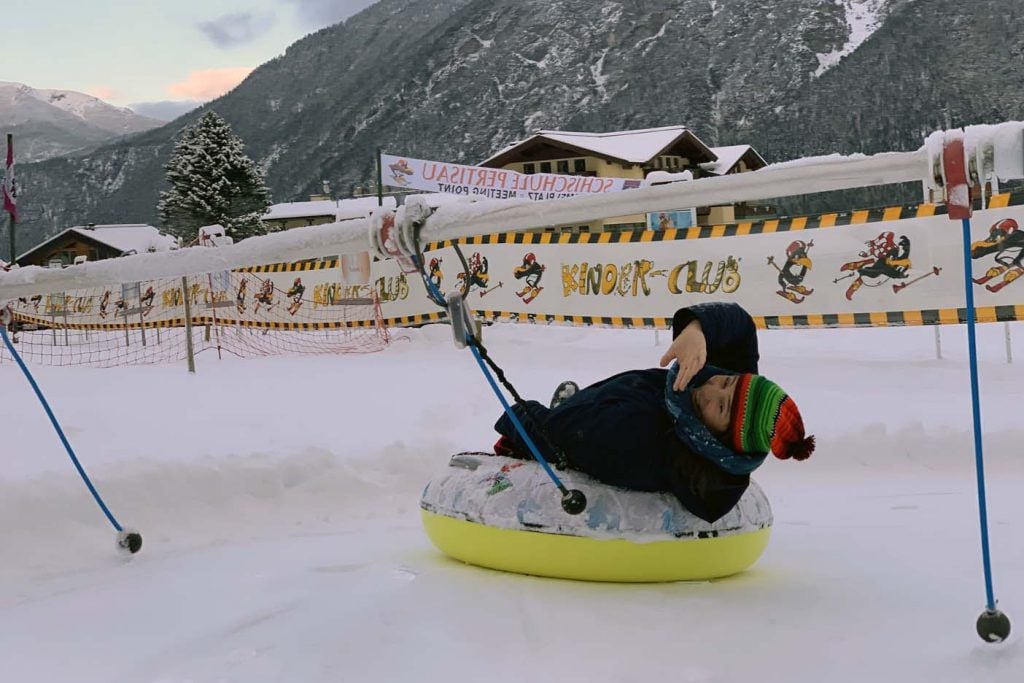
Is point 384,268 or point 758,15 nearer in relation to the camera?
point 384,268

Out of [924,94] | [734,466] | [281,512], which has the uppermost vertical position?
[924,94]

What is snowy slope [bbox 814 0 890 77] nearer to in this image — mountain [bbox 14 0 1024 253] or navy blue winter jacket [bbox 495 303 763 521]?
mountain [bbox 14 0 1024 253]

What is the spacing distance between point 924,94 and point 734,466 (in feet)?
410

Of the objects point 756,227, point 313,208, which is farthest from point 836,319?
point 313,208

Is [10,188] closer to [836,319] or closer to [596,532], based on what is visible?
[836,319]

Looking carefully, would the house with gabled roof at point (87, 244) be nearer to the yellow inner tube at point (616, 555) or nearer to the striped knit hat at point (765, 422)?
the yellow inner tube at point (616, 555)

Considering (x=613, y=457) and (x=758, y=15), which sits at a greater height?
(x=758, y=15)

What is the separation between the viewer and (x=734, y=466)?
345cm

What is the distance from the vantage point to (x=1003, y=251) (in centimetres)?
834

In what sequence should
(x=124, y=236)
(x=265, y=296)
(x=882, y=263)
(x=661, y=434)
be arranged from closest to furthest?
(x=661, y=434) → (x=882, y=263) → (x=265, y=296) → (x=124, y=236)

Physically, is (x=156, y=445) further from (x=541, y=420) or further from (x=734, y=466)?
(x=734, y=466)

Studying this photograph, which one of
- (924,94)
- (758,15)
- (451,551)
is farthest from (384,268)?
(758,15)

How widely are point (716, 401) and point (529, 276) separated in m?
9.31

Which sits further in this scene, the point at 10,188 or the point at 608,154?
the point at 608,154
